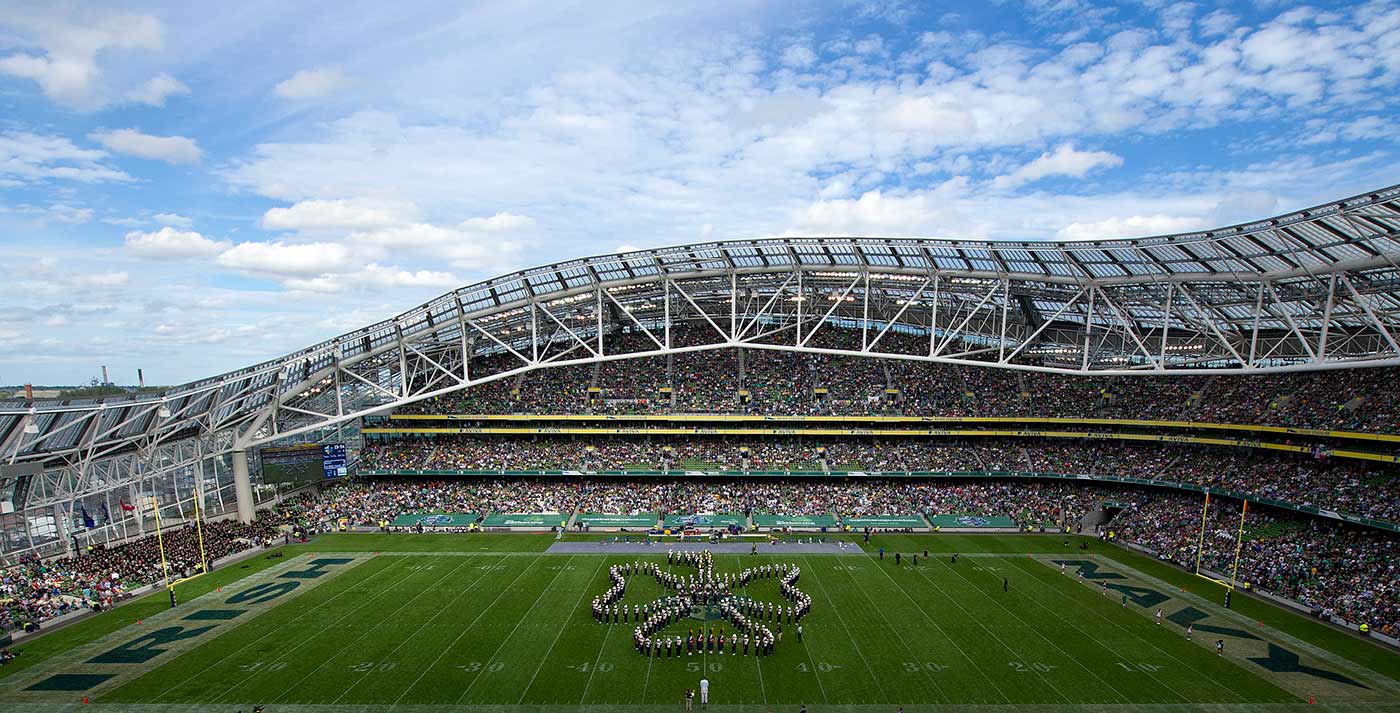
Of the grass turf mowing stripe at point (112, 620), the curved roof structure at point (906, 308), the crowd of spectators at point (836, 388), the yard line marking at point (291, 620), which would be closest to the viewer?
the yard line marking at point (291, 620)

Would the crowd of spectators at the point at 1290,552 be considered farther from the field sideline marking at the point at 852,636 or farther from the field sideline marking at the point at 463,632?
the field sideline marking at the point at 463,632

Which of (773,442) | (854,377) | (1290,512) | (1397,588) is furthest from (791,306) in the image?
(1397,588)

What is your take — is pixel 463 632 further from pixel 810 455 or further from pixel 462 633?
pixel 810 455

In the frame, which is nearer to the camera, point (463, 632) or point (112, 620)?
point (463, 632)

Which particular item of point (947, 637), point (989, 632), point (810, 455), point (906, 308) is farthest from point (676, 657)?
point (906, 308)

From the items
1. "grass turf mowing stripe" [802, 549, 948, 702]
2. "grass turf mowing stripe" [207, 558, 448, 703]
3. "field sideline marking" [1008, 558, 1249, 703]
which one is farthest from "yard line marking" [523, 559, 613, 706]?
"field sideline marking" [1008, 558, 1249, 703]

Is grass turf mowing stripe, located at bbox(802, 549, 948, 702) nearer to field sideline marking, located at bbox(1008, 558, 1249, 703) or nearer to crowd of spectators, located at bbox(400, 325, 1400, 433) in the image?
field sideline marking, located at bbox(1008, 558, 1249, 703)

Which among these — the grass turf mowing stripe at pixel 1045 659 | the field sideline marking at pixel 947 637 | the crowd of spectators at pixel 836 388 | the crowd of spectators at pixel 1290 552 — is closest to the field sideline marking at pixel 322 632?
the field sideline marking at pixel 947 637

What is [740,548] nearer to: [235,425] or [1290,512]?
[1290,512]
